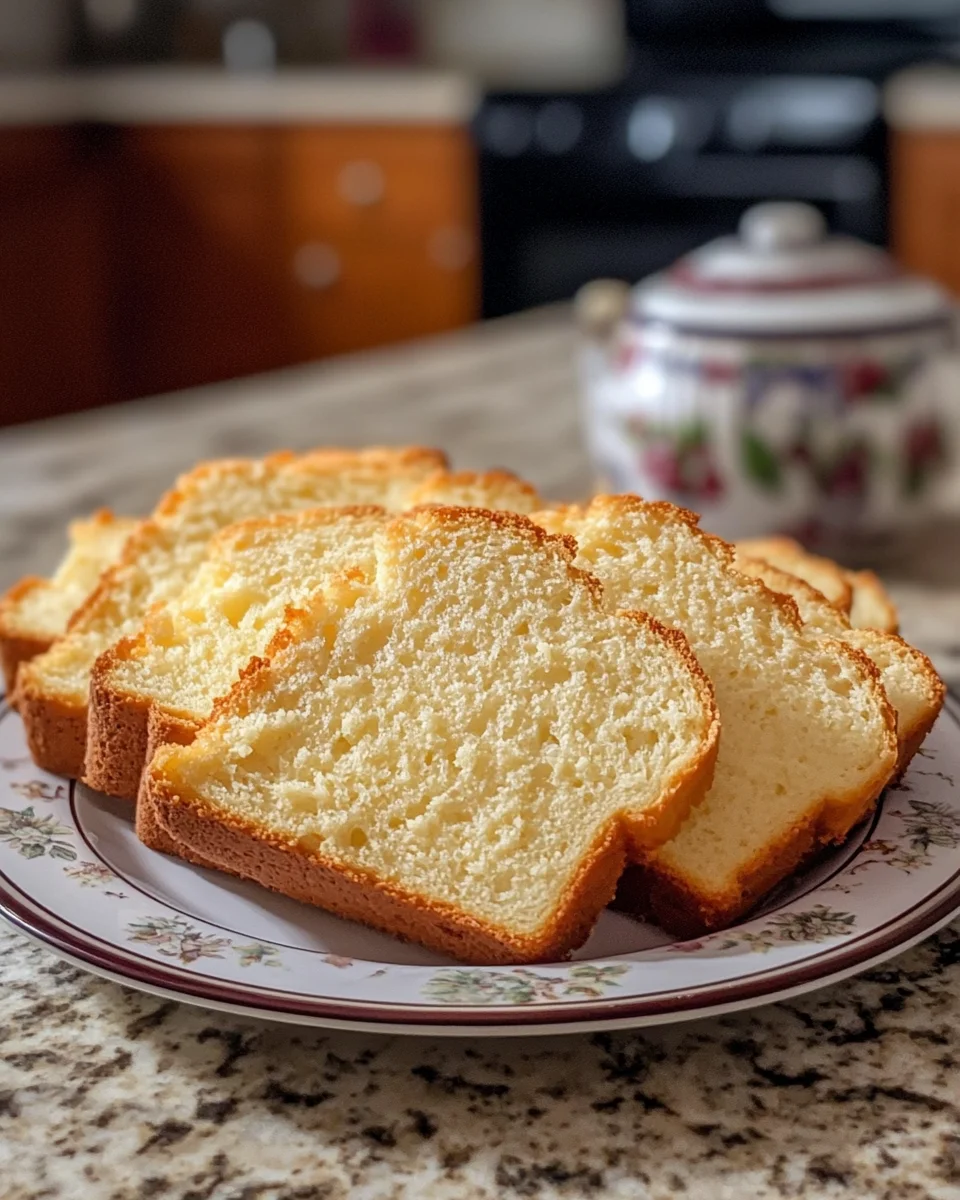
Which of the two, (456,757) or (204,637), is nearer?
(456,757)

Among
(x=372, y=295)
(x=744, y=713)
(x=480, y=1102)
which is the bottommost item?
(x=372, y=295)

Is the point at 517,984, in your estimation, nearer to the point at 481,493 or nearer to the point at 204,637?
the point at 204,637

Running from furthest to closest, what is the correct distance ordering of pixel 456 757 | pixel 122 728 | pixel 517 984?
pixel 122 728 < pixel 456 757 < pixel 517 984

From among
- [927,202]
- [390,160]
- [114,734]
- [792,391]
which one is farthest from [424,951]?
[390,160]

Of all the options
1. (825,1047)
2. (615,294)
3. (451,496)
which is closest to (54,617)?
(451,496)

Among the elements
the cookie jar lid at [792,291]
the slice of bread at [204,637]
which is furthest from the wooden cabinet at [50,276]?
the slice of bread at [204,637]

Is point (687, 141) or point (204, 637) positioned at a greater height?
point (687, 141)

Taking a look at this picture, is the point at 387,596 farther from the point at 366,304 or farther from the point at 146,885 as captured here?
the point at 366,304
